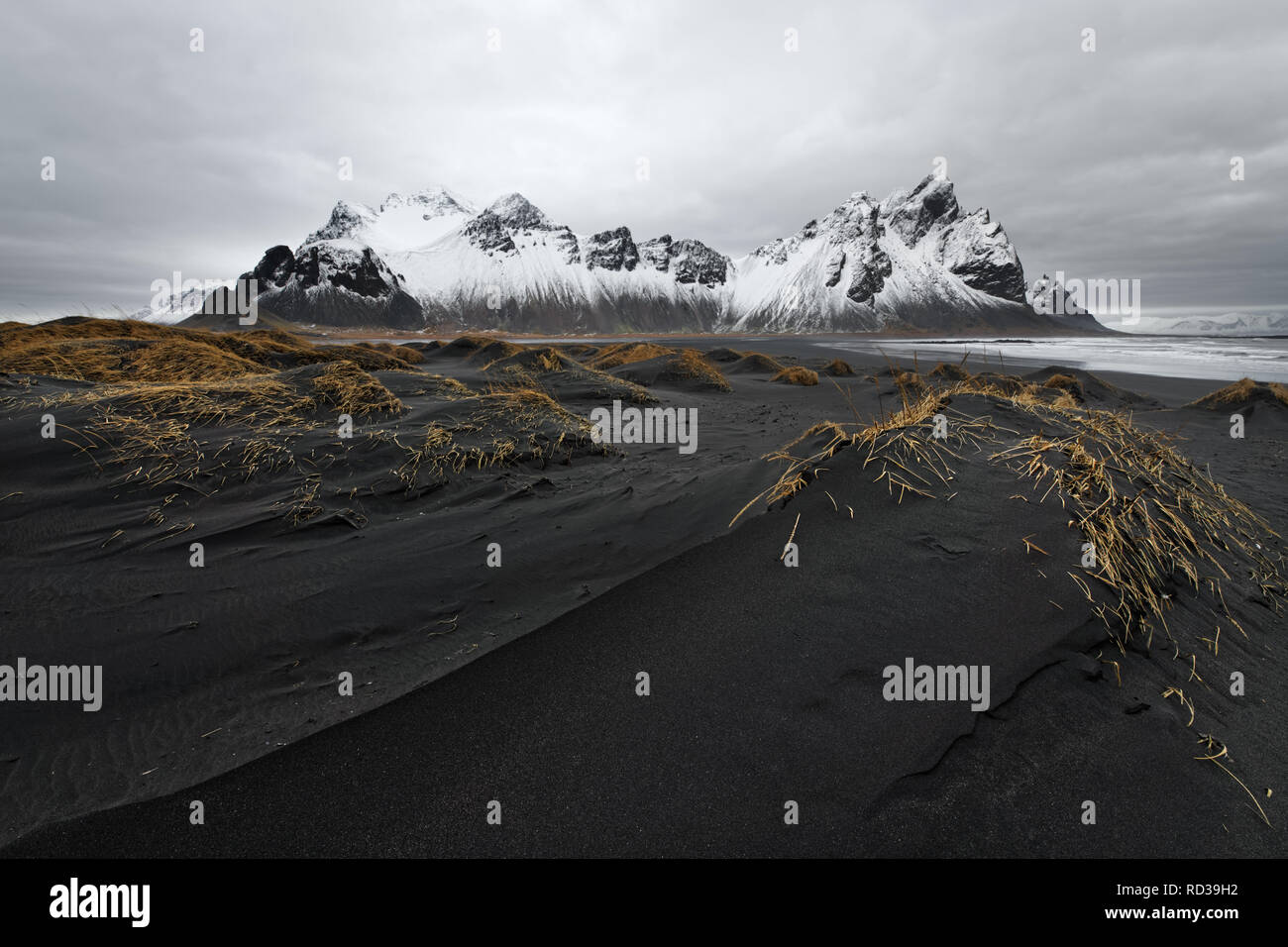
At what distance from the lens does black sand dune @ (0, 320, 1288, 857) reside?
202 cm

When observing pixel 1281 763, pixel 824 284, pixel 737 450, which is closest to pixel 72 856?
pixel 1281 763

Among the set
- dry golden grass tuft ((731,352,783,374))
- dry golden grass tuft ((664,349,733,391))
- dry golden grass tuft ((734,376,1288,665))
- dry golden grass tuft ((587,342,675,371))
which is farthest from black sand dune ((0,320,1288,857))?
dry golden grass tuft ((587,342,675,371))

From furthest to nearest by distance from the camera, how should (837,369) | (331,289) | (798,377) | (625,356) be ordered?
(331,289) < (625,356) < (837,369) < (798,377)

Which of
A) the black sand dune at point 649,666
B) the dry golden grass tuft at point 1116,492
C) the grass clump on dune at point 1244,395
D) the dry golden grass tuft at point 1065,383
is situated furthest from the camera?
the dry golden grass tuft at point 1065,383

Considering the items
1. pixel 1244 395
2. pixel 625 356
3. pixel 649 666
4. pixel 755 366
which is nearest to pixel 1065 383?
pixel 1244 395

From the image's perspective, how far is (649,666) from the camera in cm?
286

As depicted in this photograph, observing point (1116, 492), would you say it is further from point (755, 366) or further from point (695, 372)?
point (755, 366)

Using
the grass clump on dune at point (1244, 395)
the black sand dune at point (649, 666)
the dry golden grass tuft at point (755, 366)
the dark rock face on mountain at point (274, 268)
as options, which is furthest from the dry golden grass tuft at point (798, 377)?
the dark rock face on mountain at point (274, 268)

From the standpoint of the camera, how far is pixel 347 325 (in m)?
147

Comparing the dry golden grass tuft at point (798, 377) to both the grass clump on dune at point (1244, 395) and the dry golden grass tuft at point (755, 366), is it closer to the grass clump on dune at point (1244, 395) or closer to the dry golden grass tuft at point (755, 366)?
the dry golden grass tuft at point (755, 366)

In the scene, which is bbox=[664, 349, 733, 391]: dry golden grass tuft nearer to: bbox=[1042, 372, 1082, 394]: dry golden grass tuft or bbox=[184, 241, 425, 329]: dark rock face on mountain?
bbox=[1042, 372, 1082, 394]: dry golden grass tuft

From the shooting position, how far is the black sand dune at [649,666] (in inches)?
79.4

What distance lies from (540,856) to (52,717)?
2.58m

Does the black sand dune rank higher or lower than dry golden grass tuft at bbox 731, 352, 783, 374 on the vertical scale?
lower
